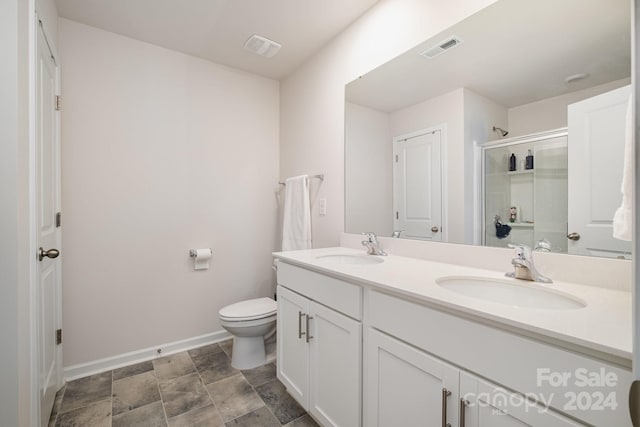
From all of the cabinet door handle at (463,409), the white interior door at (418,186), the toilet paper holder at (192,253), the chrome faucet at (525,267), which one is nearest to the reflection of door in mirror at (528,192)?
the chrome faucet at (525,267)

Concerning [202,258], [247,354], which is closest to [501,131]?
[247,354]

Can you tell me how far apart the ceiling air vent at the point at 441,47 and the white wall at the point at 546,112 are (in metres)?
0.45

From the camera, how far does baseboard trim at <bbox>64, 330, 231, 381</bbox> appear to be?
1829mm

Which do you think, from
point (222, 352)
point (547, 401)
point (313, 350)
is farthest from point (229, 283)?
point (547, 401)

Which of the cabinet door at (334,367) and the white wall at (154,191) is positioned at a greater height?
the white wall at (154,191)

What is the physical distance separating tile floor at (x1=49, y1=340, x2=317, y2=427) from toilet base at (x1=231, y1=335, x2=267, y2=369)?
48 mm

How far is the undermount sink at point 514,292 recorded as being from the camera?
90 centimetres

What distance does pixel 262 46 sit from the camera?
210 cm

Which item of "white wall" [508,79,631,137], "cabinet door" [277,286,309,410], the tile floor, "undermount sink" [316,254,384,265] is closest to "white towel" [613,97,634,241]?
"white wall" [508,79,631,137]

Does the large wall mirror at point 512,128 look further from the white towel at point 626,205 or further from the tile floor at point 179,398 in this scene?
the tile floor at point 179,398

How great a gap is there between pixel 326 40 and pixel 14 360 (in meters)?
2.41

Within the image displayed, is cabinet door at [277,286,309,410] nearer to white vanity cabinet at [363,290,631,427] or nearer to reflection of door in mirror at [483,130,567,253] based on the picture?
white vanity cabinet at [363,290,631,427]

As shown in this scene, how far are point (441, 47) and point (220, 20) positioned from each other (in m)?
1.43

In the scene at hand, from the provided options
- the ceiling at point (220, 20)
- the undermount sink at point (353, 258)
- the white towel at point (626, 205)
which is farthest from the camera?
the ceiling at point (220, 20)
